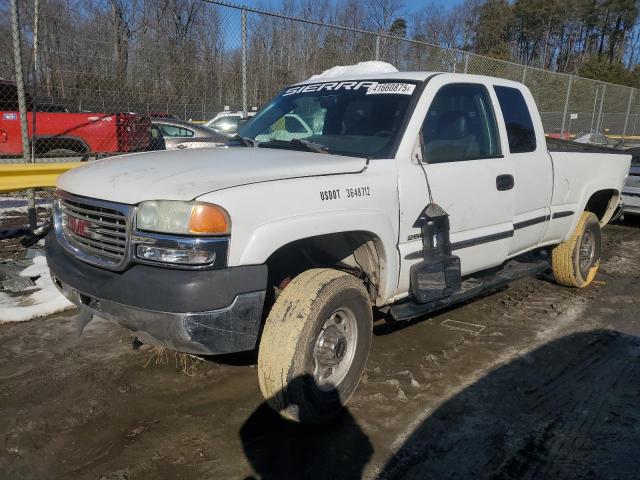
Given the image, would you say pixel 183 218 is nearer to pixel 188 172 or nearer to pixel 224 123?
pixel 188 172

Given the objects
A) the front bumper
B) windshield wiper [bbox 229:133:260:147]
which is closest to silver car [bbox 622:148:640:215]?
windshield wiper [bbox 229:133:260:147]

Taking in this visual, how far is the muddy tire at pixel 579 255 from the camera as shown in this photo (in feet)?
18.1

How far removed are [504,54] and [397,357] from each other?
52.9 metres

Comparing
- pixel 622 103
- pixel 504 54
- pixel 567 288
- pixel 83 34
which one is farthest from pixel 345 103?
pixel 504 54

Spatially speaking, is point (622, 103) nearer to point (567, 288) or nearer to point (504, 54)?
point (567, 288)

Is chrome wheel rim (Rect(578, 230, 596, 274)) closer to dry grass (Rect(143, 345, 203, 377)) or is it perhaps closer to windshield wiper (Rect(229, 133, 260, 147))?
windshield wiper (Rect(229, 133, 260, 147))

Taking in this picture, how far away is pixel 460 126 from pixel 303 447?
257 centimetres

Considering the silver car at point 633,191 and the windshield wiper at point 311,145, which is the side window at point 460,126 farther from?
the silver car at point 633,191

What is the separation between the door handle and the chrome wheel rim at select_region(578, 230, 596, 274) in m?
2.08

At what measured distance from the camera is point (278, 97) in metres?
4.50

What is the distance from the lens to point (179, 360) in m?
3.83

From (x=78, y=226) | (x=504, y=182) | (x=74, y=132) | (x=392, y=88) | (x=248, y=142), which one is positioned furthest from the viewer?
(x=74, y=132)

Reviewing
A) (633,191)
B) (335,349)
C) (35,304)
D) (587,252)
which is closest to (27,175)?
(35,304)

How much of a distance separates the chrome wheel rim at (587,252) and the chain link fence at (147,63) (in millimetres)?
5063
